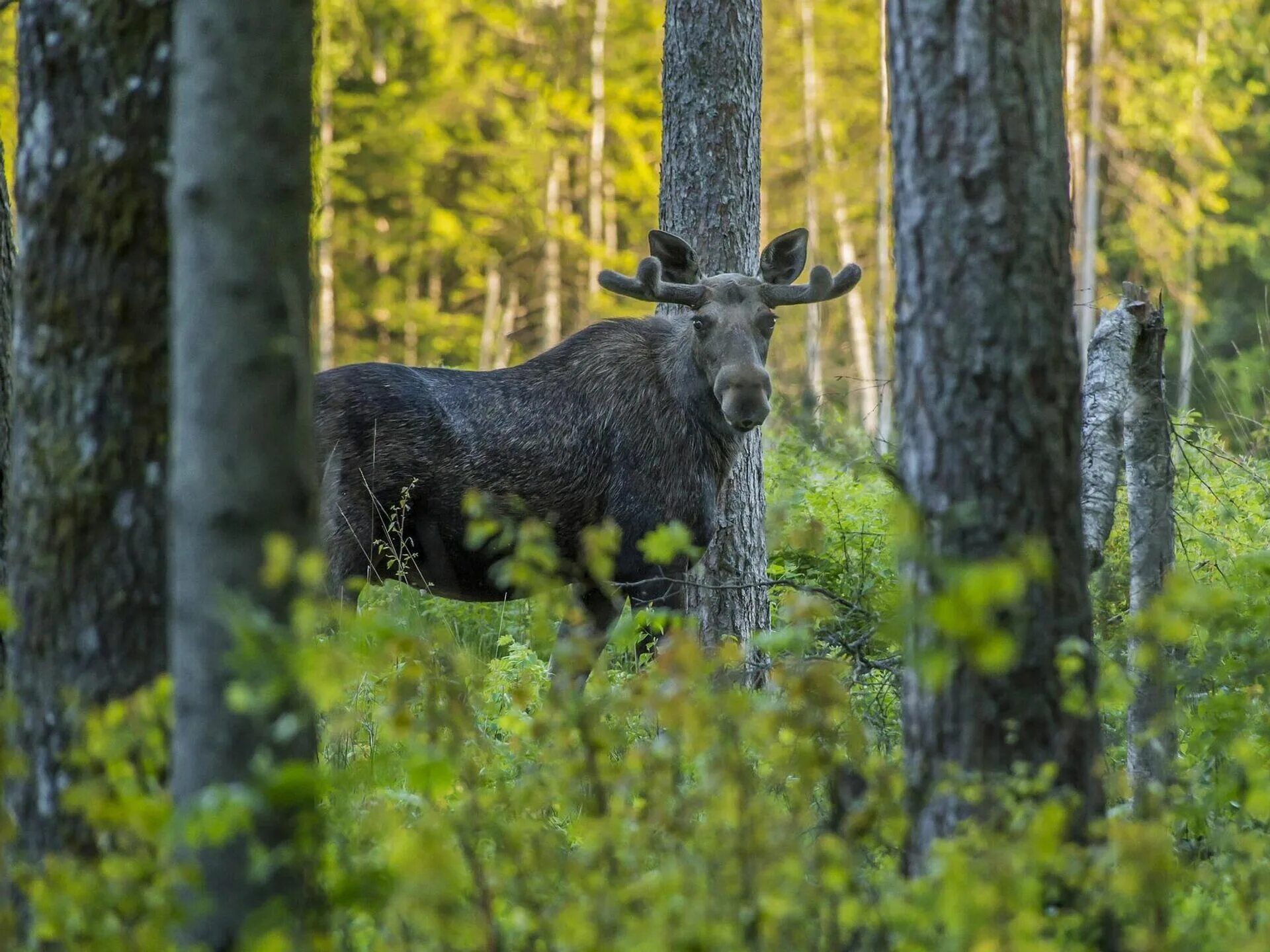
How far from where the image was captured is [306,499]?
287 centimetres

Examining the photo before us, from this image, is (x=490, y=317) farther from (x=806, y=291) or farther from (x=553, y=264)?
(x=806, y=291)

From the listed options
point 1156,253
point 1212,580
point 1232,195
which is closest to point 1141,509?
point 1212,580

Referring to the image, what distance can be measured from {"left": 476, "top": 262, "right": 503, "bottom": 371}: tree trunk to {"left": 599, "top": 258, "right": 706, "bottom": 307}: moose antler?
716 inches

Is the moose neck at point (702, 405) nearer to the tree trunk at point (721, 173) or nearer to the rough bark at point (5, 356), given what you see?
the tree trunk at point (721, 173)

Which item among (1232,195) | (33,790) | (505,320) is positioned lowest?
(33,790)

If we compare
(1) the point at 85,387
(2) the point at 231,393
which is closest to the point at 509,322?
(1) the point at 85,387

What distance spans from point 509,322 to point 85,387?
78.6 feet

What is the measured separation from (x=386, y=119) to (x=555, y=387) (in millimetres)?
20977

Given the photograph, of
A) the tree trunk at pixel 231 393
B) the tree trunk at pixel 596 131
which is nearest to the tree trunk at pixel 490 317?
the tree trunk at pixel 596 131

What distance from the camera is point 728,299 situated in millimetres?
7816

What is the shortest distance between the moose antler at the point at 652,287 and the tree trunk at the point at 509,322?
16744mm

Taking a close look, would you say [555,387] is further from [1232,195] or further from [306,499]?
[1232,195]

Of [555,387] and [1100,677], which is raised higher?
[555,387]

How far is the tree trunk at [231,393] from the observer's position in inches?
110
